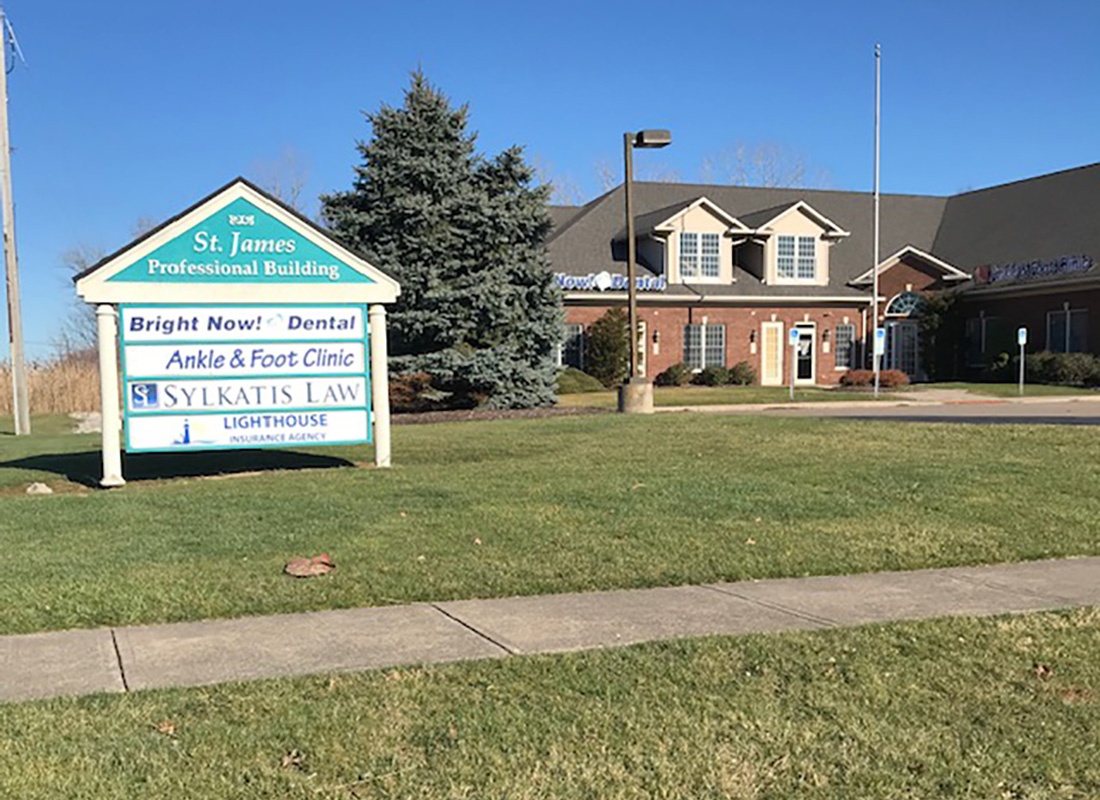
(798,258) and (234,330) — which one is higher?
(798,258)

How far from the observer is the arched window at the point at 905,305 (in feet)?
130

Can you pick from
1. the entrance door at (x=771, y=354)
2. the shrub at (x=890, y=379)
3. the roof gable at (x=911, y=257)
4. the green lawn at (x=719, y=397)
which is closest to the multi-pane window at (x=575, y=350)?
the green lawn at (x=719, y=397)

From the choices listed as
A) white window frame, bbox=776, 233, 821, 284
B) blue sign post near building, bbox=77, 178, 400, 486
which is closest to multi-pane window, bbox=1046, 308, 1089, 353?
white window frame, bbox=776, 233, 821, 284

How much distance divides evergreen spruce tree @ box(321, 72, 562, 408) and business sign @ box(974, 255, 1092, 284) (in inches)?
831

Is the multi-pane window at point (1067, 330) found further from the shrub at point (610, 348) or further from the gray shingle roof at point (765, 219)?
the shrub at point (610, 348)

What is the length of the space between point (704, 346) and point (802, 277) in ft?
17.7

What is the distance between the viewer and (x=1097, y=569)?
6.98m

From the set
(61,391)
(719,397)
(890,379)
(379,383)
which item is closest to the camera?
(379,383)

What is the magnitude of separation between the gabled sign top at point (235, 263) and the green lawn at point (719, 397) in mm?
14009

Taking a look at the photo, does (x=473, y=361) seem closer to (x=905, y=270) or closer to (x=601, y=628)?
(x=601, y=628)

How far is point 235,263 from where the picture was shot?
11797 mm

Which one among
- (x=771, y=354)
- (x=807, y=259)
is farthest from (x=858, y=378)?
(x=807, y=259)

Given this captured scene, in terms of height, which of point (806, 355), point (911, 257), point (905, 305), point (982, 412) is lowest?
point (982, 412)

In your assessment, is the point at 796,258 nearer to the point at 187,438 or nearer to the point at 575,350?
the point at 575,350
